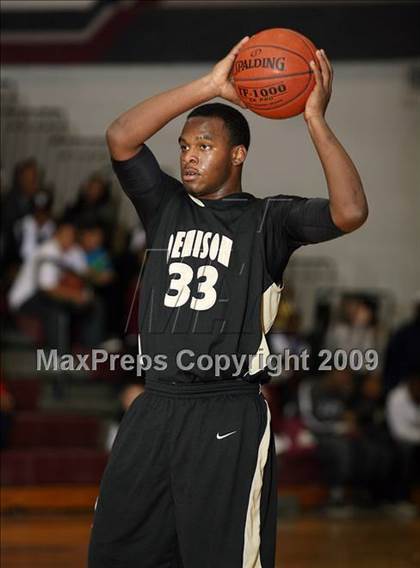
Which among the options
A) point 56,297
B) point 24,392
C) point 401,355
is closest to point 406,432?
point 401,355

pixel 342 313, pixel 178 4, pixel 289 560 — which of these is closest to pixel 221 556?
pixel 289 560

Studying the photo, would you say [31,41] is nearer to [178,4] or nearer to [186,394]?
[178,4]

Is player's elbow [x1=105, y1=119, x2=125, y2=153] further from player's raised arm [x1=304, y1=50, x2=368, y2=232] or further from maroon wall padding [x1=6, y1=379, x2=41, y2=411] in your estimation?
maroon wall padding [x1=6, y1=379, x2=41, y2=411]

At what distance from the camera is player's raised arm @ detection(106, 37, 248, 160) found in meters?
3.82

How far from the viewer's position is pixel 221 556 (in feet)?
12.6

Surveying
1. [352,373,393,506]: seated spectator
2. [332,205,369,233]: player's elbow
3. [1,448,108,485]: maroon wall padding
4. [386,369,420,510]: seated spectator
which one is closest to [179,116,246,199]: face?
[332,205,369,233]: player's elbow

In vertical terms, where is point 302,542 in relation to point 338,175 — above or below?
below

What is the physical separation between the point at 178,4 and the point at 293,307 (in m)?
3.99

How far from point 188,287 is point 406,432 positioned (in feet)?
25.4

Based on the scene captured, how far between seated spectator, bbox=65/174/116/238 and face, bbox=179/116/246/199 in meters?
8.99

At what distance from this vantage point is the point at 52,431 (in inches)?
437

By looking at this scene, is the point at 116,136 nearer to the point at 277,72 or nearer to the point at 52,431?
the point at 277,72

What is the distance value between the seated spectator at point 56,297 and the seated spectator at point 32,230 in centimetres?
46

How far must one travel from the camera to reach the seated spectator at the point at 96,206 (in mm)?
13109
